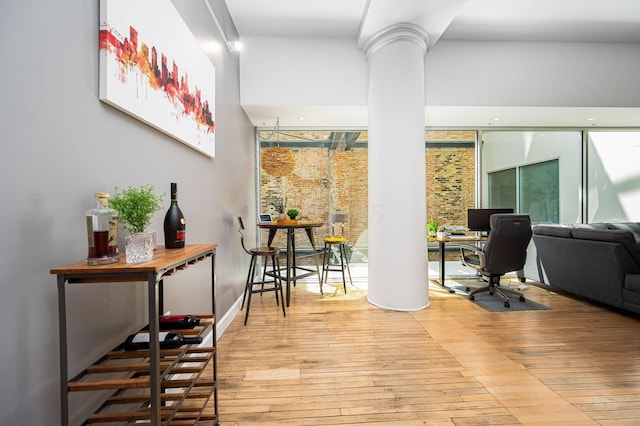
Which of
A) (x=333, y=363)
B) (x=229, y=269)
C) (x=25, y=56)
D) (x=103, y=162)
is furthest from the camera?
(x=229, y=269)

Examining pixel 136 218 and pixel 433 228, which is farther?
pixel 433 228

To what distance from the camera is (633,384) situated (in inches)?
75.9

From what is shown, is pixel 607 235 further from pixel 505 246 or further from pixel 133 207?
pixel 133 207

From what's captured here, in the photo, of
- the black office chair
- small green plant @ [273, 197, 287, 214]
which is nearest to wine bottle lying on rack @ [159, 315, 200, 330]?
small green plant @ [273, 197, 287, 214]

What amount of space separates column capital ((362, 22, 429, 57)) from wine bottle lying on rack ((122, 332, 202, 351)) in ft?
11.9

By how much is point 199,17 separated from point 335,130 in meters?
2.72

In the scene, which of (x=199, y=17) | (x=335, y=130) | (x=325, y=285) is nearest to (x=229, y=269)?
(x=325, y=285)

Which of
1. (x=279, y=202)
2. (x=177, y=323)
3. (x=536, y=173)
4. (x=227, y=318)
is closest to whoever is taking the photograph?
(x=177, y=323)

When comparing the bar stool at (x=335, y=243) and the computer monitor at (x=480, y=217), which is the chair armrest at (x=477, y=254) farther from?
the bar stool at (x=335, y=243)

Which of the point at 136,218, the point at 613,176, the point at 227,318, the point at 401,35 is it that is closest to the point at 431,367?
the point at 227,318

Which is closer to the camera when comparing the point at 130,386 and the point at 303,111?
the point at 130,386

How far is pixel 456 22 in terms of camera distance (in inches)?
136

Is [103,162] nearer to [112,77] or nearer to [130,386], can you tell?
[112,77]

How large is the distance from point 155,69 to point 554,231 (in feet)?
15.7
